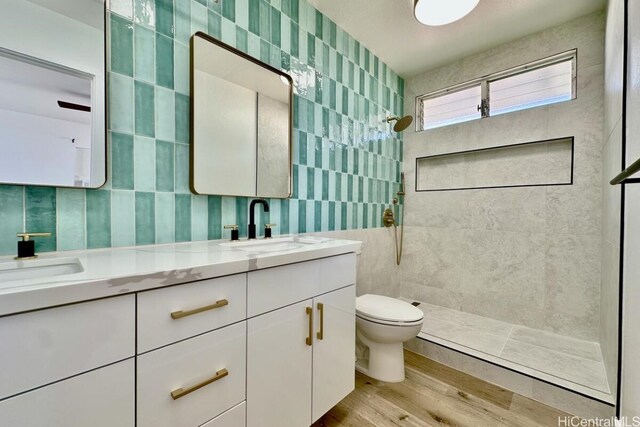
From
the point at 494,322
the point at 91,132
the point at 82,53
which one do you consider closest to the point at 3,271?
the point at 91,132

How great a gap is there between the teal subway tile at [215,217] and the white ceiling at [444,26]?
1523 mm

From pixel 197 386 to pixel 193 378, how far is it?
0.09ft

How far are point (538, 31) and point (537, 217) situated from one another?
1.48 metres

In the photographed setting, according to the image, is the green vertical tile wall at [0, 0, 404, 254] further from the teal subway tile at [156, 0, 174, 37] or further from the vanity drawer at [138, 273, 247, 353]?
the vanity drawer at [138, 273, 247, 353]

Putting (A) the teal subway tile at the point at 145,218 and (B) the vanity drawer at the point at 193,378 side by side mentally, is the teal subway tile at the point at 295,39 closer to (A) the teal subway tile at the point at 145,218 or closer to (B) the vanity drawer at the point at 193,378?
(A) the teal subway tile at the point at 145,218

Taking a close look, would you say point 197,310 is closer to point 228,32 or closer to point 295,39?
point 228,32

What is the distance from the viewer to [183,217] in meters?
1.22

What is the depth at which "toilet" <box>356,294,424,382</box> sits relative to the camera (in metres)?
1.58

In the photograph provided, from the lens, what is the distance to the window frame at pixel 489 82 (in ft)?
6.52

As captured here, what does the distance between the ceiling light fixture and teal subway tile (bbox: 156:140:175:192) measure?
160 centimetres

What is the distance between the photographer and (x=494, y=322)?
227 centimetres

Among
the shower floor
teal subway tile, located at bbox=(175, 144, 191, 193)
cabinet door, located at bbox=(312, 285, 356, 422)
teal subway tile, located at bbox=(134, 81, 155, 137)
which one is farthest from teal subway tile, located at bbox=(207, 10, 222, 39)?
the shower floor

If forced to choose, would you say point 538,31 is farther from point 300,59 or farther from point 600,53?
point 300,59

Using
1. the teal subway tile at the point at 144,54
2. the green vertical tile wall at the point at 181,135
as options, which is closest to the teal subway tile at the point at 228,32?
the green vertical tile wall at the point at 181,135
